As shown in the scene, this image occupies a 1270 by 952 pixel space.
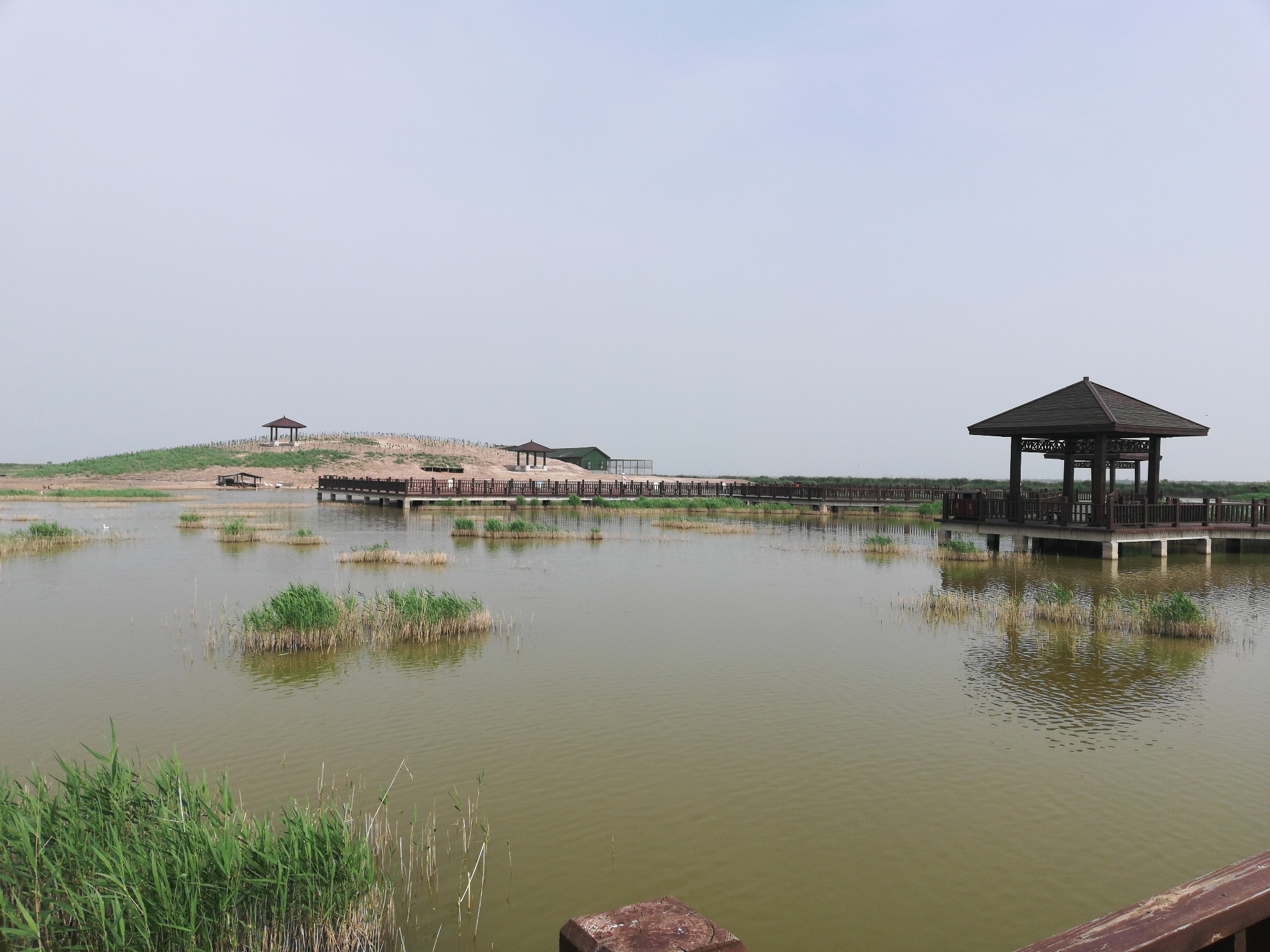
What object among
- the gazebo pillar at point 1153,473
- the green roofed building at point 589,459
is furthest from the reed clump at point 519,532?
the green roofed building at point 589,459

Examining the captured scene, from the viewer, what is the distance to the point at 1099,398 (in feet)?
79.7

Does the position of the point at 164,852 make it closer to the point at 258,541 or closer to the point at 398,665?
the point at 398,665

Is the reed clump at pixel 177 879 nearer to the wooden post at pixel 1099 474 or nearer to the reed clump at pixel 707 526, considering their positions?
the wooden post at pixel 1099 474

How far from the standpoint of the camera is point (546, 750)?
8117 millimetres

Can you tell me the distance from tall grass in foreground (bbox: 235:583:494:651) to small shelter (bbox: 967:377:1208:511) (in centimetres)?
1815

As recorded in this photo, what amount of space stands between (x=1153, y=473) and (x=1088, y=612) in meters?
13.4

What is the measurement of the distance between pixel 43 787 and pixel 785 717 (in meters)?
6.73

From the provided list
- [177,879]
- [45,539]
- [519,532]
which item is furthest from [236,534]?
[177,879]

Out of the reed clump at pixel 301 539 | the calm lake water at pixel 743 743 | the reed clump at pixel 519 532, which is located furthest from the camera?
the reed clump at pixel 519 532

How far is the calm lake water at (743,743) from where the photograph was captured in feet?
18.4

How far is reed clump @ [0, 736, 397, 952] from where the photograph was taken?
4180 millimetres

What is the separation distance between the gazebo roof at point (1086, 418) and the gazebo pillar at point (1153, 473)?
0.77 metres

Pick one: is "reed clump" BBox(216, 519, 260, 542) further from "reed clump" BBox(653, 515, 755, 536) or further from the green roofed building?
the green roofed building

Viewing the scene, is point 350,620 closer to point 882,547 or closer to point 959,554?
point 959,554
